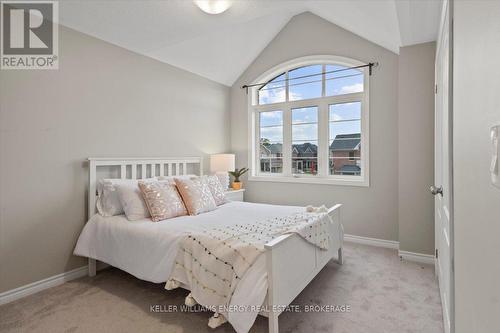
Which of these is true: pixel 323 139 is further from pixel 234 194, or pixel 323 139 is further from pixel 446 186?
pixel 446 186

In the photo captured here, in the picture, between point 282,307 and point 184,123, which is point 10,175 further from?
point 282,307

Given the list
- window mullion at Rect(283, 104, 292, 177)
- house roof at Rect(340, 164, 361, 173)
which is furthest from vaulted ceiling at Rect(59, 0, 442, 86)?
house roof at Rect(340, 164, 361, 173)

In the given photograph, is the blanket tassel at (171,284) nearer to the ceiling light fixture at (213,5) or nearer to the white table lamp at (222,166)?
the white table lamp at (222,166)

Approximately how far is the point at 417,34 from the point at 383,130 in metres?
1.16

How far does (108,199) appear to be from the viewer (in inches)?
106

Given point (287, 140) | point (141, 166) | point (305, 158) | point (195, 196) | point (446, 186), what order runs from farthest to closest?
1. point (287, 140)
2. point (305, 158)
3. point (141, 166)
4. point (195, 196)
5. point (446, 186)

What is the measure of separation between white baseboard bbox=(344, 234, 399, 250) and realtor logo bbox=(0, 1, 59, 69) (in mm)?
3965

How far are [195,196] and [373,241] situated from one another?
7.90ft

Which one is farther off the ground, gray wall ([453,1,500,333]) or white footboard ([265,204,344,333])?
gray wall ([453,1,500,333])

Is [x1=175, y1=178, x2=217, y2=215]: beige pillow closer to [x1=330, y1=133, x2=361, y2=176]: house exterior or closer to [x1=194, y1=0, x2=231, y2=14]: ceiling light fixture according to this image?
[x1=194, y1=0, x2=231, y2=14]: ceiling light fixture

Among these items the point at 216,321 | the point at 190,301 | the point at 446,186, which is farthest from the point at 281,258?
the point at 446,186

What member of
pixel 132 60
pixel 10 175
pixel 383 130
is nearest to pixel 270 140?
pixel 383 130

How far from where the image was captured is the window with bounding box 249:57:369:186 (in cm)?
373

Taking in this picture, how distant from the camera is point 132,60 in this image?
321cm
